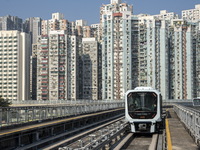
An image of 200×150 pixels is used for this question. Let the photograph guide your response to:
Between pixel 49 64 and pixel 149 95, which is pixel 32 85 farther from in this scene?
pixel 149 95

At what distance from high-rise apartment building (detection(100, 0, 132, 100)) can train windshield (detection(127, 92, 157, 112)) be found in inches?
4468

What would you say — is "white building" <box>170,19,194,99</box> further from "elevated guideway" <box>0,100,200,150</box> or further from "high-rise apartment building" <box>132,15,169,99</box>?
"elevated guideway" <box>0,100,200,150</box>

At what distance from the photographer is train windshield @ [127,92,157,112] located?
2252 cm

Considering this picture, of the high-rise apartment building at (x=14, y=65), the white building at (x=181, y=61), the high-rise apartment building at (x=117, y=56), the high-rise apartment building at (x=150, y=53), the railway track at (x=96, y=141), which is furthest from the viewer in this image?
the high-rise apartment building at (x=14, y=65)

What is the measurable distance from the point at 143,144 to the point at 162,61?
11890cm

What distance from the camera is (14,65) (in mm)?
157875

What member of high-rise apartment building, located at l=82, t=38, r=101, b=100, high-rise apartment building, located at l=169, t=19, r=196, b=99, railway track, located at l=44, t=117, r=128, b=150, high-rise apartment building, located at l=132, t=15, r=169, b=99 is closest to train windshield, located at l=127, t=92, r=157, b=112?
A: railway track, located at l=44, t=117, r=128, b=150

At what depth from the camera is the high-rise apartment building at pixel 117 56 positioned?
138 m

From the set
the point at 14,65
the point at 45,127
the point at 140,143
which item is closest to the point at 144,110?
the point at 140,143

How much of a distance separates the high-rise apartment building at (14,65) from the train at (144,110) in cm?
13313

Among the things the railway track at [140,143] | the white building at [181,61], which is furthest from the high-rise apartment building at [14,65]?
the railway track at [140,143]

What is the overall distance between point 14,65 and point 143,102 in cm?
14090

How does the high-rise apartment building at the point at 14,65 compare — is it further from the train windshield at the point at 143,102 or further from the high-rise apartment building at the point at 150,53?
the train windshield at the point at 143,102

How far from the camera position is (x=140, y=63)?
463 feet
